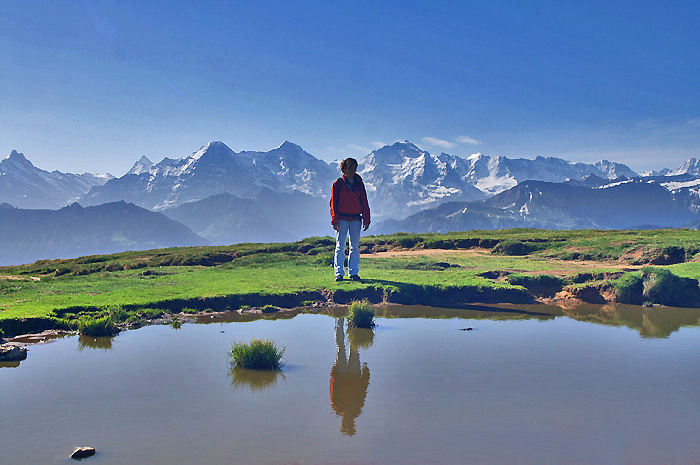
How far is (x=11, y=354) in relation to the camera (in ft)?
45.1

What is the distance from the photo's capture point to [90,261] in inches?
1635

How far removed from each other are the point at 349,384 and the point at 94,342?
328 inches

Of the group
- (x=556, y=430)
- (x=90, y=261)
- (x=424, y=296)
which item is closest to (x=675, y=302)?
(x=424, y=296)

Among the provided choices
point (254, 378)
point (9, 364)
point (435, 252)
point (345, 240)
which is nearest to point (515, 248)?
point (435, 252)

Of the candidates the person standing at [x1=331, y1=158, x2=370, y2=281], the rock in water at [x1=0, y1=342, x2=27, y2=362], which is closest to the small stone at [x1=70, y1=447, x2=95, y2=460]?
the rock in water at [x1=0, y1=342, x2=27, y2=362]

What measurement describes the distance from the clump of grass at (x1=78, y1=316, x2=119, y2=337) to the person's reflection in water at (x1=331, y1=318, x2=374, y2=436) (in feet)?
22.9

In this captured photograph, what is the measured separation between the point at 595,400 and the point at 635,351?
5.25m

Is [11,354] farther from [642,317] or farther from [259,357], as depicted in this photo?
[642,317]

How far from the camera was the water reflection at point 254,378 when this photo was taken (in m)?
11.8

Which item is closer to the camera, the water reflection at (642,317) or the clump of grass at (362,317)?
the clump of grass at (362,317)

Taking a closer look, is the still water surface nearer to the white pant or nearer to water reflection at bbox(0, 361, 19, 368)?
water reflection at bbox(0, 361, 19, 368)

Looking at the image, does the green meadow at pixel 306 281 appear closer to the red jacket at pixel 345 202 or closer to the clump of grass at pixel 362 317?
the red jacket at pixel 345 202

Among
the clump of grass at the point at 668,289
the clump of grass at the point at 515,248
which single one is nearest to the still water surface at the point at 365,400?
the clump of grass at the point at 668,289

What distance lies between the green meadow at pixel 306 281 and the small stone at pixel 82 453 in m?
10.4
